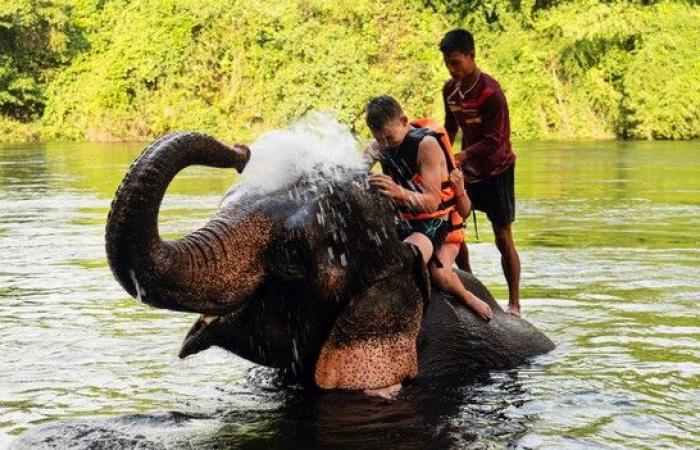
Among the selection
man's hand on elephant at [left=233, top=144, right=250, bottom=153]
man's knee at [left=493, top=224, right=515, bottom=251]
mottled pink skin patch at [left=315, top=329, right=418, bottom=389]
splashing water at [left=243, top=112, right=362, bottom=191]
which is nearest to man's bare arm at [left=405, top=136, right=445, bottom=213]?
splashing water at [left=243, top=112, right=362, bottom=191]

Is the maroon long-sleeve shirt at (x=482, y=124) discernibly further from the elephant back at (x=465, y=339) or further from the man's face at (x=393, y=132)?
the man's face at (x=393, y=132)

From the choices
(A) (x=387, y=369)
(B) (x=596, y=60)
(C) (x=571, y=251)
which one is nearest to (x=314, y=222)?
(A) (x=387, y=369)

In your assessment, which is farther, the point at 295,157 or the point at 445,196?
the point at 445,196

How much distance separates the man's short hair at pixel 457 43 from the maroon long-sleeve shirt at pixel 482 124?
261mm

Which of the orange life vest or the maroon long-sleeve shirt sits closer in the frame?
the orange life vest

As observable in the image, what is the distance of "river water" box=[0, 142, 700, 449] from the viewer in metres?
4.66

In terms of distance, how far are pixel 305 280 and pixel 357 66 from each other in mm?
31908

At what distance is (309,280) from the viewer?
15.6 feet

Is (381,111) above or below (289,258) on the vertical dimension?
above

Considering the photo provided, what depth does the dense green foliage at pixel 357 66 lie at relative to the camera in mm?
36312

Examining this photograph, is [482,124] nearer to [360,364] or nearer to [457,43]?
[457,43]

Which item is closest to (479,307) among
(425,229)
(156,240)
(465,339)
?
(465,339)

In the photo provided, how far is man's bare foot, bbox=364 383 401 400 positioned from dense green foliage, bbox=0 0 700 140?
29.8 meters

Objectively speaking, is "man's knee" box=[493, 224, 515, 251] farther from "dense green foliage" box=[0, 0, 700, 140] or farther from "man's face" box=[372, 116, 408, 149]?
"dense green foliage" box=[0, 0, 700, 140]
